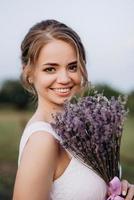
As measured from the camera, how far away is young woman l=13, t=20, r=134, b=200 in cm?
156

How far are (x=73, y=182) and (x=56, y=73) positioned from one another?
1.26ft

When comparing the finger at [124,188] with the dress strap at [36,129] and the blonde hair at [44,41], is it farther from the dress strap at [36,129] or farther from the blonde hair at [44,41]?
the blonde hair at [44,41]

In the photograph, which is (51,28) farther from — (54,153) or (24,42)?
(54,153)

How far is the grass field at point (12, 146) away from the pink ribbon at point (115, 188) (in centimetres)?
260

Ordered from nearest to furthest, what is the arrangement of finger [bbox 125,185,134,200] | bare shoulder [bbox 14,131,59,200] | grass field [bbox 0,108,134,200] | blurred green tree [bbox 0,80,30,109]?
bare shoulder [bbox 14,131,59,200] → finger [bbox 125,185,134,200] → blurred green tree [bbox 0,80,30,109] → grass field [bbox 0,108,134,200]

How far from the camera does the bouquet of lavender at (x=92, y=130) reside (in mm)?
1583

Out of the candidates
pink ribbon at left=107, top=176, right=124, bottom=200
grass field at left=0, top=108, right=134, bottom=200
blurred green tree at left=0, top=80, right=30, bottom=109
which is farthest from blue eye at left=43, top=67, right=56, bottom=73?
grass field at left=0, top=108, right=134, bottom=200

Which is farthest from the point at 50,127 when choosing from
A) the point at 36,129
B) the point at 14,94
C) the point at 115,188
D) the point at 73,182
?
the point at 14,94

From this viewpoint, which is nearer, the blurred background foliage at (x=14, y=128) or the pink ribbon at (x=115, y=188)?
the pink ribbon at (x=115, y=188)

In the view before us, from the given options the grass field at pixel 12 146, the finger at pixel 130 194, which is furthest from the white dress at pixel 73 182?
the grass field at pixel 12 146

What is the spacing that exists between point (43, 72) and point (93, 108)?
23 cm

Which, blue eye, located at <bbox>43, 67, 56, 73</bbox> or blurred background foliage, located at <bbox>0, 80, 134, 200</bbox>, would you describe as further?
blurred background foliage, located at <bbox>0, 80, 134, 200</bbox>

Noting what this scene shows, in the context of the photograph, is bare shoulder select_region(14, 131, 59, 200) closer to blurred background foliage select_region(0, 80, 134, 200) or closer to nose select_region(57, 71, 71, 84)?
nose select_region(57, 71, 71, 84)

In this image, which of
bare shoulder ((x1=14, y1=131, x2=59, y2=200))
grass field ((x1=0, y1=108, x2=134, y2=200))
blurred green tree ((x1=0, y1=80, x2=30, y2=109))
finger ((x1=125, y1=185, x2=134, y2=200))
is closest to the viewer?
bare shoulder ((x1=14, y1=131, x2=59, y2=200))
